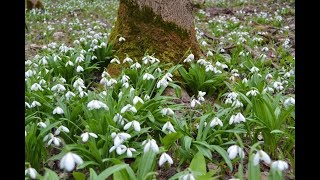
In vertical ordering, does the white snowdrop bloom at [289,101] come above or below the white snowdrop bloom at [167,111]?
above

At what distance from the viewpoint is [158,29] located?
492cm

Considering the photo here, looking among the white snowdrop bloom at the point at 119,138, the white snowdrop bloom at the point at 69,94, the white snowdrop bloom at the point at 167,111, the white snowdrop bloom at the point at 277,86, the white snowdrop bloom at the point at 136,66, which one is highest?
the white snowdrop bloom at the point at 277,86

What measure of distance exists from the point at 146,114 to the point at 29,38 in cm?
667

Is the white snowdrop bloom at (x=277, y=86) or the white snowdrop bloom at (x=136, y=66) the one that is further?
the white snowdrop bloom at (x=136, y=66)

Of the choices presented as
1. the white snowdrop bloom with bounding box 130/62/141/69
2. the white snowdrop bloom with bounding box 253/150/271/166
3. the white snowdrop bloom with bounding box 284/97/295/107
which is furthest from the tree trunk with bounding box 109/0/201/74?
the white snowdrop bloom with bounding box 253/150/271/166

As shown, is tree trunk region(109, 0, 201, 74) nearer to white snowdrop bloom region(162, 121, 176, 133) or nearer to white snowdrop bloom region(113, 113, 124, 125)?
white snowdrop bloom region(113, 113, 124, 125)

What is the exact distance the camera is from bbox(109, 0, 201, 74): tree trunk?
4.92 metres

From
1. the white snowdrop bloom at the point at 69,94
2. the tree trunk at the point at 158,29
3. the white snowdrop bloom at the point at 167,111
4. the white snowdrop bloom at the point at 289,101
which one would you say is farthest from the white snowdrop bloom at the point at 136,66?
the white snowdrop bloom at the point at 289,101

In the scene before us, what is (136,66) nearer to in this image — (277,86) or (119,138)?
(277,86)

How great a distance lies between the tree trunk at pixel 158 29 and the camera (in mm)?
4918

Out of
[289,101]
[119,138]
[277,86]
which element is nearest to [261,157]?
[119,138]

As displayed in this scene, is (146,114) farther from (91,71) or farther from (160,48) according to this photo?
(91,71)

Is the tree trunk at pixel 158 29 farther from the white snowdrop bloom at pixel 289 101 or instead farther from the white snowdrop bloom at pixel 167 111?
the white snowdrop bloom at pixel 289 101
